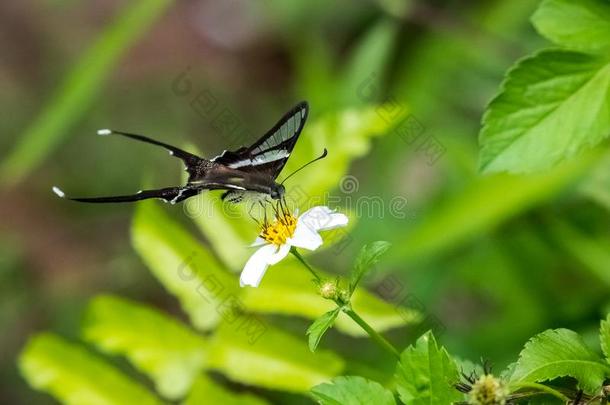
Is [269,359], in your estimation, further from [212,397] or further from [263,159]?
[263,159]

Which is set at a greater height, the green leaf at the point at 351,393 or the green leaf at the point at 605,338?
the green leaf at the point at 351,393

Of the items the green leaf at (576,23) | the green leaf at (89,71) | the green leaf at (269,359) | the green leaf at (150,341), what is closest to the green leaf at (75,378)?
the green leaf at (150,341)

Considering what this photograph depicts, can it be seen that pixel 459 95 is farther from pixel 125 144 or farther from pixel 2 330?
pixel 2 330

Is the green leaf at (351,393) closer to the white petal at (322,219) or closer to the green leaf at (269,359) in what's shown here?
the white petal at (322,219)

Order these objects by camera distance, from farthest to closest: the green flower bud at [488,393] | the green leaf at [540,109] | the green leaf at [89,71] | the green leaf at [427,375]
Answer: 1. the green leaf at [89,71]
2. the green leaf at [540,109]
3. the green leaf at [427,375]
4. the green flower bud at [488,393]

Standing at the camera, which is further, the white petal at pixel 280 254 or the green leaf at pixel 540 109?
the green leaf at pixel 540 109

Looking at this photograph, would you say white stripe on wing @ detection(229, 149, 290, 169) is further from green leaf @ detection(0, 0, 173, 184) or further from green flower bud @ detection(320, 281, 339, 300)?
green leaf @ detection(0, 0, 173, 184)

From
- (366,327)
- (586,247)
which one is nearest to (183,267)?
(366,327)

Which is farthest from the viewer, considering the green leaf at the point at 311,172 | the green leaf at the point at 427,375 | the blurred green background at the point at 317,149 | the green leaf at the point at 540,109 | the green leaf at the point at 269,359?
the blurred green background at the point at 317,149
